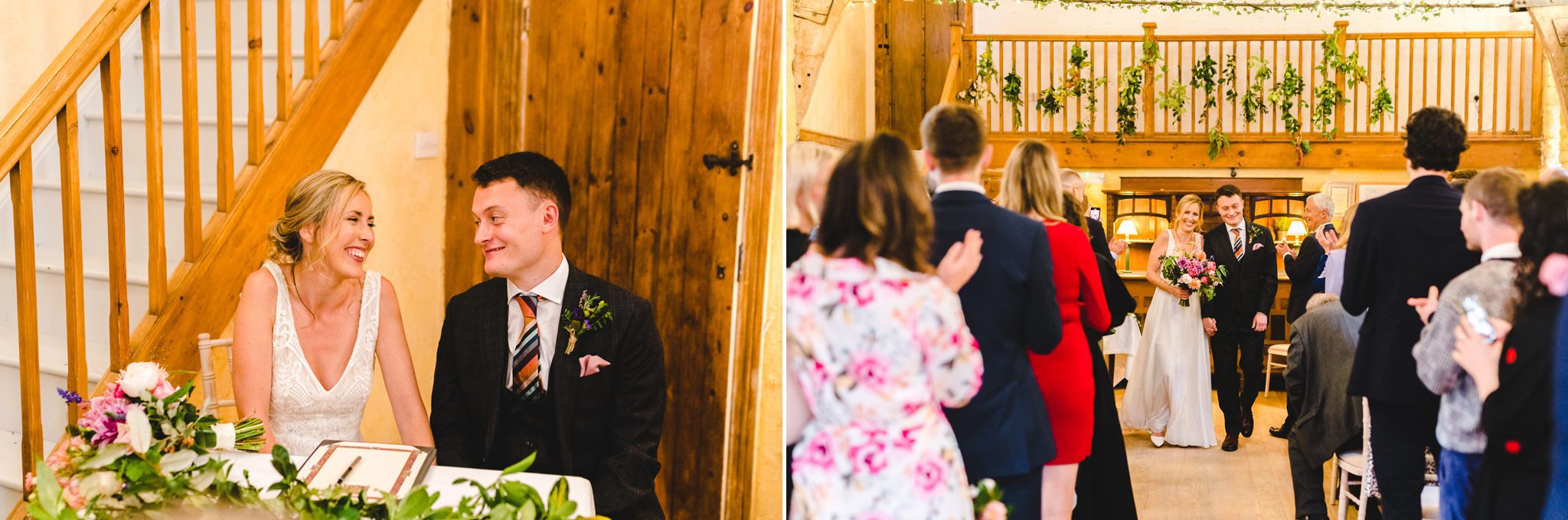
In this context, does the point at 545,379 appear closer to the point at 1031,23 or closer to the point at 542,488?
the point at 542,488

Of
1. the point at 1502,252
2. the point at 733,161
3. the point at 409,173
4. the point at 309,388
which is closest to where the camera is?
the point at 1502,252

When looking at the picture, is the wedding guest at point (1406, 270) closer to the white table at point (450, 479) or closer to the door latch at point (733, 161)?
the white table at point (450, 479)

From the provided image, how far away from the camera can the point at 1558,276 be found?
137cm

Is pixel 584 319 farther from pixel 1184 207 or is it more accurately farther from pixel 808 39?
pixel 1184 207

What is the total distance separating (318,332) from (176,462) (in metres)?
1.01

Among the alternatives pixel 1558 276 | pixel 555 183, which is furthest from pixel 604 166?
pixel 1558 276

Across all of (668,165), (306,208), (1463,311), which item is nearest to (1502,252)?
(1463,311)

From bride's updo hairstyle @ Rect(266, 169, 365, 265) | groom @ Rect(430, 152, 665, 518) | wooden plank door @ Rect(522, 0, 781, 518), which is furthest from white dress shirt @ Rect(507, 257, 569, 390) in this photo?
wooden plank door @ Rect(522, 0, 781, 518)

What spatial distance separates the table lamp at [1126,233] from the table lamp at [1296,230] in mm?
175

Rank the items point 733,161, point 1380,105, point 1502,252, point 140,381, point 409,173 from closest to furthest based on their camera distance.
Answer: point 1502,252 → point 1380,105 → point 140,381 → point 733,161 → point 409,173

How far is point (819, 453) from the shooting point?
157cm

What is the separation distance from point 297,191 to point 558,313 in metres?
0.60

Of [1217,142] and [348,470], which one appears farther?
[348,470]

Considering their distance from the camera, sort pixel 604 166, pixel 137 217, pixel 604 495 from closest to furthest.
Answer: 1. pixel 604 495
2. pixel 604 166
3. pixel 137 217
